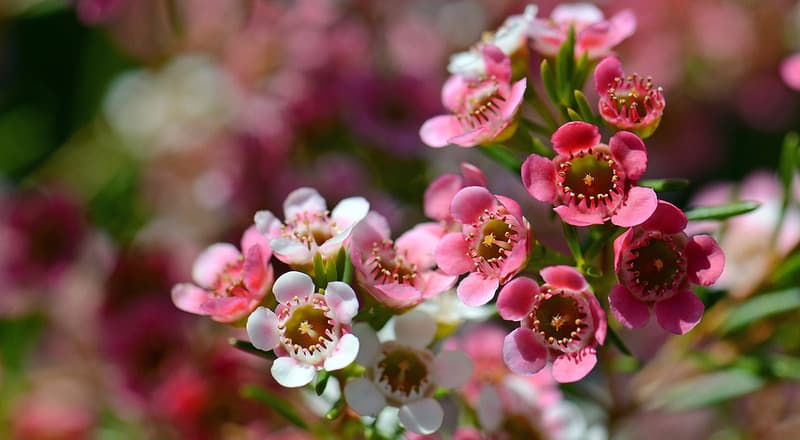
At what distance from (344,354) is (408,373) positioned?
11 centimetres

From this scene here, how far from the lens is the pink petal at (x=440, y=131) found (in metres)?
0.79

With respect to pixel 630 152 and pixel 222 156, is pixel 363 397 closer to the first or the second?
pixel 630 152

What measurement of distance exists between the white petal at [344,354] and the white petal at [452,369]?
0.38 feet

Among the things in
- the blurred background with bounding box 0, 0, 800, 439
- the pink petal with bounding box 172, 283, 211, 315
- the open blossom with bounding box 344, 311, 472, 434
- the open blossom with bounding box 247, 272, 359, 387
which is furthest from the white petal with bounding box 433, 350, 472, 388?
the blurred background with bounding box 0, 0, 800, 439

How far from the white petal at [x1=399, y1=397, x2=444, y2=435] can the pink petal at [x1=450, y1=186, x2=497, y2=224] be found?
16cm

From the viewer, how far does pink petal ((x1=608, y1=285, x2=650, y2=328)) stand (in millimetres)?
665

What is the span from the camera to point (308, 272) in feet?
2.39

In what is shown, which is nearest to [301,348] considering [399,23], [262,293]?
[262,293]

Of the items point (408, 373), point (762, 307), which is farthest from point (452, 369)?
point (762, 307)

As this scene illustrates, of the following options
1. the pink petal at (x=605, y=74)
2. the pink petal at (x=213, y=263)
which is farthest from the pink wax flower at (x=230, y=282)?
the pink petal at (x=605, y=74)

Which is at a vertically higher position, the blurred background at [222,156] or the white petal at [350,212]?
the white petal at [350,212]

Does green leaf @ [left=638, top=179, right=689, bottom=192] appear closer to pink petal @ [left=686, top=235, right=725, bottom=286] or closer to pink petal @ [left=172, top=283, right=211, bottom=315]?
pink petal @ [left=686, top=235, right=725, bottom=286]

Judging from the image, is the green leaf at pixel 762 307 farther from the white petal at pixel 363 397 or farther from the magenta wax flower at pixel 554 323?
the white petal at pixel 363 397

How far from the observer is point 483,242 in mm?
704
